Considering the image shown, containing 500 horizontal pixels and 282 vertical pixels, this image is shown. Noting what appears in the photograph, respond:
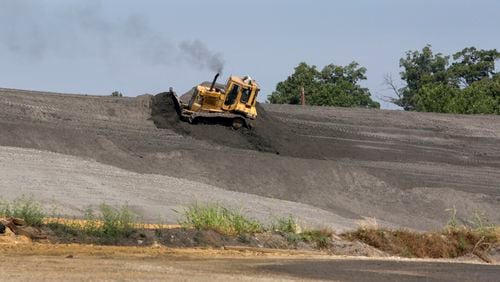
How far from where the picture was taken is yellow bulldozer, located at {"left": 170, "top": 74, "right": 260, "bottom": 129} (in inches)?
1613

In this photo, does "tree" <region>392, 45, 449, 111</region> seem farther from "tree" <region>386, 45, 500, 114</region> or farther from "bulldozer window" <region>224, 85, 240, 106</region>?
"bulldozer window" <region>224, 85, 240, 106</region>

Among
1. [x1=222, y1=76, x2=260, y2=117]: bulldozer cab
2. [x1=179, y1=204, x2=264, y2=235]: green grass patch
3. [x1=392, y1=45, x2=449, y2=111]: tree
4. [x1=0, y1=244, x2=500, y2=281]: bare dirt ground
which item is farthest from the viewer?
[x1=392, y1=45, x2=449, y2=111]: tree

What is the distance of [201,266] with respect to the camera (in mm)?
17719

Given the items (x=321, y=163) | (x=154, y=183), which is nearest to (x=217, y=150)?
(x=321, y=163)

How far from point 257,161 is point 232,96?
17.5 feet

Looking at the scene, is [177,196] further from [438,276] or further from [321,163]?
[438,276]

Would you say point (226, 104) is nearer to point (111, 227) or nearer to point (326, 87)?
point (111, 227)

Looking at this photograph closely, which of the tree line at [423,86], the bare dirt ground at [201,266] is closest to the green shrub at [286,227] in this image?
the bare dirt ground at [201,266]

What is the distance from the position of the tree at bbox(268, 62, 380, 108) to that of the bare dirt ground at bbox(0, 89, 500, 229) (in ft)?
86.8

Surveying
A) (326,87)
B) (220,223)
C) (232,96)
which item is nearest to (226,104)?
(232,96)

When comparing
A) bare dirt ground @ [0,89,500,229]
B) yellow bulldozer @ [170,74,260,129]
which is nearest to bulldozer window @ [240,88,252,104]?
yellow bulldozer @ [170,74,260,129]

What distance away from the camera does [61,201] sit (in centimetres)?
2698

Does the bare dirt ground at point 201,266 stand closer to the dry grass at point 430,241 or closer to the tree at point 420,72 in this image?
the dry grass at point 430,241

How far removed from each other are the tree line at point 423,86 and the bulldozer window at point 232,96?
2026 centimetres
